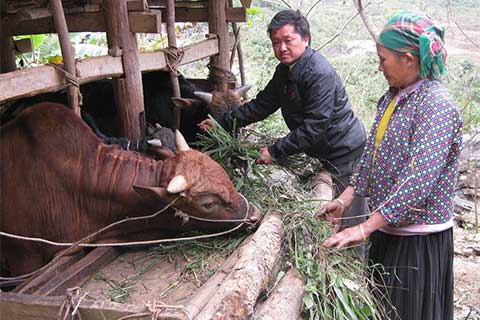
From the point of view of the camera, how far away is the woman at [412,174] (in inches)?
123

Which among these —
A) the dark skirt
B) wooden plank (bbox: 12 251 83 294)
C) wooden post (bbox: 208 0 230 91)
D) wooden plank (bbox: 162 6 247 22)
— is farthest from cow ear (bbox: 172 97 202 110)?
the dark skirt

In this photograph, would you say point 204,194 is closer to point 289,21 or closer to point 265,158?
point 265,158

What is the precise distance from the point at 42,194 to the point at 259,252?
1909 millimetres

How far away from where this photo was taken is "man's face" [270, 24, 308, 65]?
4.78 meters

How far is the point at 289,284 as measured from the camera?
330 cm

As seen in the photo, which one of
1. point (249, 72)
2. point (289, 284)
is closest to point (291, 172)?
point (289, 284)

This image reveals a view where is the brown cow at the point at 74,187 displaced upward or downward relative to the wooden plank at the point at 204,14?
downward

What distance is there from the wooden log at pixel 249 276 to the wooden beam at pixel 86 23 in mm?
2146

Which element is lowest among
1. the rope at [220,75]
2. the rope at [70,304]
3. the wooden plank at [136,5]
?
the rope at [70,304]

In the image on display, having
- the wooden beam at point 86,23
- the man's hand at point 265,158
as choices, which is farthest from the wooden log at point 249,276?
the wooden beam at point 86,23

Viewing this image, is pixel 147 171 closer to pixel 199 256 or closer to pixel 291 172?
pixel 199 256

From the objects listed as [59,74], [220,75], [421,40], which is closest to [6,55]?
[220,75]

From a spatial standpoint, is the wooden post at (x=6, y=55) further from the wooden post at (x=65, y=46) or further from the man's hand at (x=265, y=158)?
the man's hand at (x=265, y=158)

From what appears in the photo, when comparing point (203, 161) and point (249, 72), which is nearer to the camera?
point (203, 161)
